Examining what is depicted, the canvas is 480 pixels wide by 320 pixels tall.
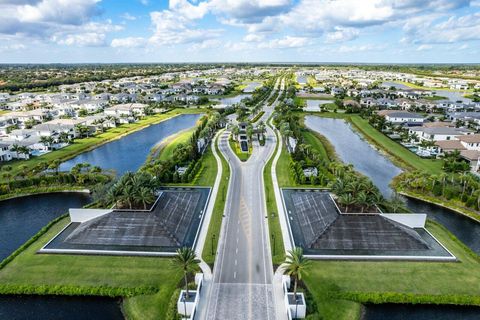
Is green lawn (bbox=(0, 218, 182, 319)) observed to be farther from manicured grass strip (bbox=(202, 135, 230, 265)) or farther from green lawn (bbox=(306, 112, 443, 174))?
green lawn (bbox=(306, 112, 443, 174))

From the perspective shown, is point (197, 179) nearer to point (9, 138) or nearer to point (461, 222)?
point (461, 222)

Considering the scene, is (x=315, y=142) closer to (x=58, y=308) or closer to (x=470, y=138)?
(x=470, y=138)

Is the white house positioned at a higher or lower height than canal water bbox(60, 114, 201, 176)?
higher

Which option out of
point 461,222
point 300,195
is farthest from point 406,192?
point 300,195

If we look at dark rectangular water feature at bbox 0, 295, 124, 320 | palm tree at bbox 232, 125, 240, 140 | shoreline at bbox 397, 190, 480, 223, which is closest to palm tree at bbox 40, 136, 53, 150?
palm tree at bbox 232, 125, 240, 140

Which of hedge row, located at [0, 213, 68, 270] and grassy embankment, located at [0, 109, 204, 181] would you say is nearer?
hedge row, located at [0, 213, 68, 270]

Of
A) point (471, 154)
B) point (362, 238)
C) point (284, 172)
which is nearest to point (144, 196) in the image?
point (362, 238)
